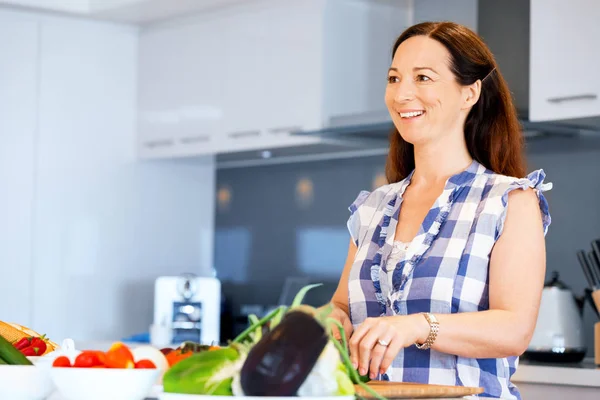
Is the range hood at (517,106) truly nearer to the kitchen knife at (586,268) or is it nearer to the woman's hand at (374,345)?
the kitchen knife at (586,268)

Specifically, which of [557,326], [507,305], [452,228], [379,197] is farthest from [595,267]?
[507,305]

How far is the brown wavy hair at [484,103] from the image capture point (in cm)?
184

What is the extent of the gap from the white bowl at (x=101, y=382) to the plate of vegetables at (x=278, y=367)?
0.08 meters

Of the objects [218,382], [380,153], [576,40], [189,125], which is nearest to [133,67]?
[189,125]

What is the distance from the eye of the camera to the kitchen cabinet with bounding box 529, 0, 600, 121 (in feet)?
9.87

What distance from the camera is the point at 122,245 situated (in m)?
4.64

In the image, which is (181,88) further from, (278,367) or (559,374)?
(278,367)

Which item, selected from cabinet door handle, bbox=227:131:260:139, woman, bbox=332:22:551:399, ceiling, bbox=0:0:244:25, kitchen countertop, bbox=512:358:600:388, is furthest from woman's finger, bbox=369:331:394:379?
ceiling, bbox=0:0:244:25

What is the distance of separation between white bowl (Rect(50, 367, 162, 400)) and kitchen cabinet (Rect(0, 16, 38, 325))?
3.31 metres

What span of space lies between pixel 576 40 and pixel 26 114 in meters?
2.45

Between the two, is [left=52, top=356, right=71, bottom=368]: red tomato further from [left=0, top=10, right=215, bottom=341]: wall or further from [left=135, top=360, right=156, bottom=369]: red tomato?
[left=0, top=10, right=215, bottom=341]: wall

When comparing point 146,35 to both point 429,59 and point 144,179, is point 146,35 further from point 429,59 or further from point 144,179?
point 429,59

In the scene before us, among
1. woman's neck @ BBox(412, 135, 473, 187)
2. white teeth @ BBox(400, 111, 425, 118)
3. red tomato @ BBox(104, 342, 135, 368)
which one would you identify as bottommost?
red tomato @ BBox(104, 342, 135, 368)

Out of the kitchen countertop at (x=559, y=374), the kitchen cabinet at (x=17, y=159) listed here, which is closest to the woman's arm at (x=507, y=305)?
the kitchen countertop at (x=559, y=374)
